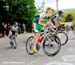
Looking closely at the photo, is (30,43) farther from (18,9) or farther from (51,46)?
(18,9)

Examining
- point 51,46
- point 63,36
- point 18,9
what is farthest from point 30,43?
point 18,9

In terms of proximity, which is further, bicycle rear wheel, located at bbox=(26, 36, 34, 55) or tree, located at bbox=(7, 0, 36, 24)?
tree, located at bbox=(7, 0, 36, 24)

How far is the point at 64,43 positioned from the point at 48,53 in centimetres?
556

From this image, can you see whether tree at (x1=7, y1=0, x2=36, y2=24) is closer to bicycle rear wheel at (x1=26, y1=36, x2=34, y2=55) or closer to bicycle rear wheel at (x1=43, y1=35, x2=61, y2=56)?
bicycle rear wheel at (x1=26, y1=36, x2=34, y2=55)

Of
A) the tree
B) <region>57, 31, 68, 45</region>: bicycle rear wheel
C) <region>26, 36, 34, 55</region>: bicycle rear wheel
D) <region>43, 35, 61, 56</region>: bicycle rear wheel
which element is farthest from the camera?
the tree

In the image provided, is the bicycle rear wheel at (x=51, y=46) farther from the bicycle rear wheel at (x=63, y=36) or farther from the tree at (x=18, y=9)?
the tree at (x=18, y=9)

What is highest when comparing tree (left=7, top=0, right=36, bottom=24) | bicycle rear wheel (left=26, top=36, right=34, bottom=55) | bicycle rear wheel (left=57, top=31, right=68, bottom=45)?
bicycle rear wheel (left=26, top=36, right=34, bottom=55)

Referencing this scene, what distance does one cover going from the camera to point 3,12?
4628 centimetres

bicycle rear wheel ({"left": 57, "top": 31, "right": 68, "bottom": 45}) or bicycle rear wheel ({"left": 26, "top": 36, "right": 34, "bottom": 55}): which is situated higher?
bicycle rear wheel ({"left": 26, "top": 36, "right": 34, "bottom": 55})

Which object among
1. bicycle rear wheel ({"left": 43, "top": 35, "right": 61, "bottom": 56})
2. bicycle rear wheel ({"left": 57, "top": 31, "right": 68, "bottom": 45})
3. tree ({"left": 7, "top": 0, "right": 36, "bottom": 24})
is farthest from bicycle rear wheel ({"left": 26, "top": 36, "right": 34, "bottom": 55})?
tree ({"left": 7, "top": 0, "right": 36, "bottom": 24})

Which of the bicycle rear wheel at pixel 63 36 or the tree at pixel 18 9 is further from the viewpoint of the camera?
the tree at pixel 18 9

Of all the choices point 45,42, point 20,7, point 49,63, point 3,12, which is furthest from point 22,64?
point 20,7

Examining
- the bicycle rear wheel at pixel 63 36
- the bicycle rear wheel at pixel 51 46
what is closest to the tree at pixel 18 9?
the bicycle rear wheel at pixel 63 36

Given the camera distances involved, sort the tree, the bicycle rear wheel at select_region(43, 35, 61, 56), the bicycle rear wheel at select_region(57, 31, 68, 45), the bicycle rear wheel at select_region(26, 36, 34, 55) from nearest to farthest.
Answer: the bicycle rear wheel at select_region(43, 35, 61, 56) < the bicycle rear wheel at select_region(26, 36, 34, 55) < the bicycle rear wheel at select_region(57, 31, 68, 45) < the tree
